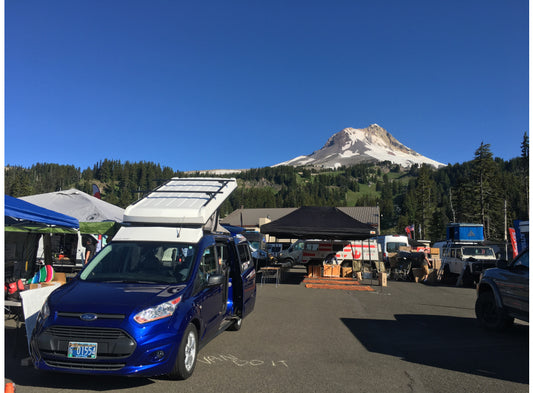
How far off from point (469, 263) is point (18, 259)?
17.4 meters

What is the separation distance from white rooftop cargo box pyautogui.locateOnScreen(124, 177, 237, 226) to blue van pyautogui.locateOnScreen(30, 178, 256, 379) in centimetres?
2

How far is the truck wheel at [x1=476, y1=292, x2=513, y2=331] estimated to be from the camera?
831 centimetres

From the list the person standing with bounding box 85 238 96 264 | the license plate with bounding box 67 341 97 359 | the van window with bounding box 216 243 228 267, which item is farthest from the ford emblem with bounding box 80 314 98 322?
the person standing with bounding box 85 238 96 264

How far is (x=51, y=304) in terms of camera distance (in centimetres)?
496

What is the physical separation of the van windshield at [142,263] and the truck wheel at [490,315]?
6364 millimetres

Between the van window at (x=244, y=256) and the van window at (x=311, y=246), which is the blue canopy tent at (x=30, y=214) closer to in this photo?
the van window at (x=244, y=256)

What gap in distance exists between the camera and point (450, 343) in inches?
295

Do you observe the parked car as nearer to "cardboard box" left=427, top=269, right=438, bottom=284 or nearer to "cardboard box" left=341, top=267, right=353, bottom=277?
"cardboard box" left=341, top=267, right=353, bottom=277

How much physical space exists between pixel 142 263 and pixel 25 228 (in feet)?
19.7

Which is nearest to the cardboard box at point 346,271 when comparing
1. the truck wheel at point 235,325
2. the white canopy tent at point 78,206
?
the white canopy tent at point 78,206

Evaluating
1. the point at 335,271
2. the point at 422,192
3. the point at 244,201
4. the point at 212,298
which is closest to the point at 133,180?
the point at 244,201

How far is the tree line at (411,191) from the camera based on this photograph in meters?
55.0

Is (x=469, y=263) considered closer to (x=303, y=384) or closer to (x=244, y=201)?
(x=303, y=384)

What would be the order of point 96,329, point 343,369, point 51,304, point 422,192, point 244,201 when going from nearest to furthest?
point 96,329 < point 51,304 < point 343,369 < point 422,192 < point 244,201
